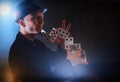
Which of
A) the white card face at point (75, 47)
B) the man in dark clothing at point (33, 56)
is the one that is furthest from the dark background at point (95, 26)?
the man in dark clothing at point (33, 56)

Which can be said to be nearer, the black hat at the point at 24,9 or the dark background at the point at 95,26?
the black hat at the point at 24,9

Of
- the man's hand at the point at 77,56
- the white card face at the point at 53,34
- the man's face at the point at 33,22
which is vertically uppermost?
the man's face at the point at 33,22

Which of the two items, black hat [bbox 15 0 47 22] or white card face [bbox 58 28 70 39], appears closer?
black hat [bbox 15 0 47 22]

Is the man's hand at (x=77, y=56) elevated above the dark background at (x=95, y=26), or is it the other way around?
the dark background at (x=95, y=26)

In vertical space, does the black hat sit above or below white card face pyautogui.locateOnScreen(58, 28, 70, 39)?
above

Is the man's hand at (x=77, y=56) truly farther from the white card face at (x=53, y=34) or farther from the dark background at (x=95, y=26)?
the white card face at (x=53, y=34)

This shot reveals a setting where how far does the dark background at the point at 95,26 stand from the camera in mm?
2283

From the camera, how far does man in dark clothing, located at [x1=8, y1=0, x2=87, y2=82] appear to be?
2.10 metres

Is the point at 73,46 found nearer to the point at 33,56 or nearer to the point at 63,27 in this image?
the point at 63,27

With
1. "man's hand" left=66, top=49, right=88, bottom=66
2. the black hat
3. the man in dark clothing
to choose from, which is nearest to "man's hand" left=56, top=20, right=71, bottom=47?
the man in dark clothing

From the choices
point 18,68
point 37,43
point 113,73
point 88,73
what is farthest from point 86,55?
point 18,68

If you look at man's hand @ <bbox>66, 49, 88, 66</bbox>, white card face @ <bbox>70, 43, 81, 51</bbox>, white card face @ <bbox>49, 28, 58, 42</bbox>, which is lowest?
man's hand @ <bbox>66, 49, 88, 66</bbox>

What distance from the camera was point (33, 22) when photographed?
2.21 meters

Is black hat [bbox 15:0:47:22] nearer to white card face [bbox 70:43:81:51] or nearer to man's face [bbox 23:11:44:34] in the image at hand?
man's face [bbox 23:11:44:34]
